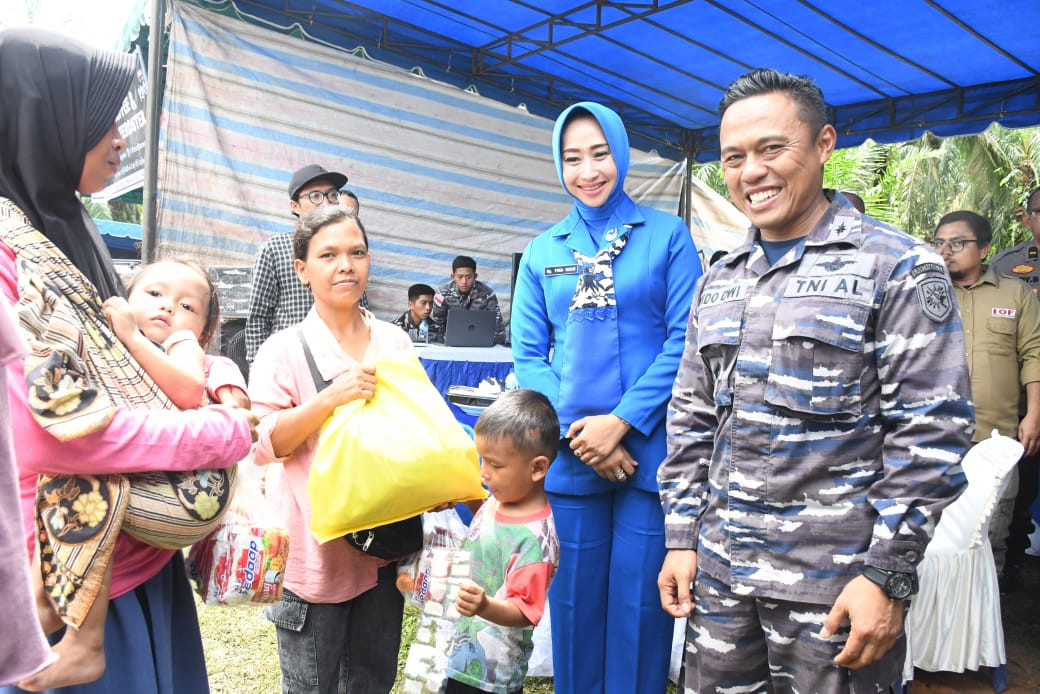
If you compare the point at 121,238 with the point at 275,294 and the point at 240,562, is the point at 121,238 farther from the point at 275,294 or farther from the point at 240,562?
the point at 240,562

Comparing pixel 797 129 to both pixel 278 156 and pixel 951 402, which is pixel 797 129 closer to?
pixel 951 402

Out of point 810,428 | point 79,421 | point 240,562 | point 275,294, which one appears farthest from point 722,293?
point 275,294

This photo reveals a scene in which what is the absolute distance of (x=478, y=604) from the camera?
5.19ft

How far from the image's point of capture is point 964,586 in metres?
2.78

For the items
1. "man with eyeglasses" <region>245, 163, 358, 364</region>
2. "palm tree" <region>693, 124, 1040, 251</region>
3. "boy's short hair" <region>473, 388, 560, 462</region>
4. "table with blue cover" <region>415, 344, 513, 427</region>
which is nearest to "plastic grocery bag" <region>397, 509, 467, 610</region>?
"boy's short hair" <region>473, 388, 560, 462</region>

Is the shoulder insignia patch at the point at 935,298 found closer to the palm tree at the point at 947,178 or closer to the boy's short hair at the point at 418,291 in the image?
the boy's short hair at the point at 418,291

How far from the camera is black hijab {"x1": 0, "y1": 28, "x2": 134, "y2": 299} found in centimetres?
124

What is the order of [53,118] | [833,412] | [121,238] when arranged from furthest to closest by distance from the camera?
[121,238]
[833,412]
[53,118]

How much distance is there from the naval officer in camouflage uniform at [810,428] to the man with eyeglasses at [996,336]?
2723mm

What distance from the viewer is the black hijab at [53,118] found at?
1242 millimetres

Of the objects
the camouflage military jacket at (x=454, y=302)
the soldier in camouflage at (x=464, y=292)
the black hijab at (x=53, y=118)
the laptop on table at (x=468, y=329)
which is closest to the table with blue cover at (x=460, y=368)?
the laptop on table at (x=468, y=329)

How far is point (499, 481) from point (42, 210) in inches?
48.6

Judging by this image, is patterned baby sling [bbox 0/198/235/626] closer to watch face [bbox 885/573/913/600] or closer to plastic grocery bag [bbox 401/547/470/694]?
plastic grocery bag [bbox 401/547/470/694]

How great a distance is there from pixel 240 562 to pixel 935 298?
1.59 m
